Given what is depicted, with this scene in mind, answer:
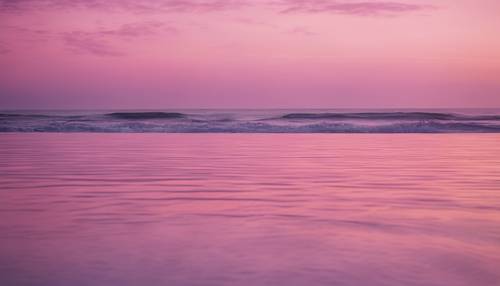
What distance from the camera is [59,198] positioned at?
461 cm

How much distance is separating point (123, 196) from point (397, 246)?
8.06ft

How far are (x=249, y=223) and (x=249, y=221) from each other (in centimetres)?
6

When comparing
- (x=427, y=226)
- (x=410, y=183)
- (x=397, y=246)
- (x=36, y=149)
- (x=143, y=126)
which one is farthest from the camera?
(x=143, y=126)

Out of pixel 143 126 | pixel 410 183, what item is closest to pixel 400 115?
pixel 143 126

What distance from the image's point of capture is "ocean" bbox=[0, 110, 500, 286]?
261cm

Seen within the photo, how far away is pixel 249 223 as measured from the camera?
3.65 metres

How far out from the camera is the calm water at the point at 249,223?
2611mm

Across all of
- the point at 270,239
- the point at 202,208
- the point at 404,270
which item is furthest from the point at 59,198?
the point at 404,270

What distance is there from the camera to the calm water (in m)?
2.61

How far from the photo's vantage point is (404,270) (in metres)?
2.62

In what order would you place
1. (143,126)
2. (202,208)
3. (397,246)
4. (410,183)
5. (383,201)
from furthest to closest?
(143,126) < (410,183) < (383,201) < (202,208) < (397,246)

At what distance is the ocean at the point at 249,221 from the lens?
261 cm

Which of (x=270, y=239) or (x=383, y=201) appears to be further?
(x=383, y=201)

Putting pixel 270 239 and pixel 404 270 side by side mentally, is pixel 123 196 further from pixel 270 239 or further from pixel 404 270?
pixel 404 270
